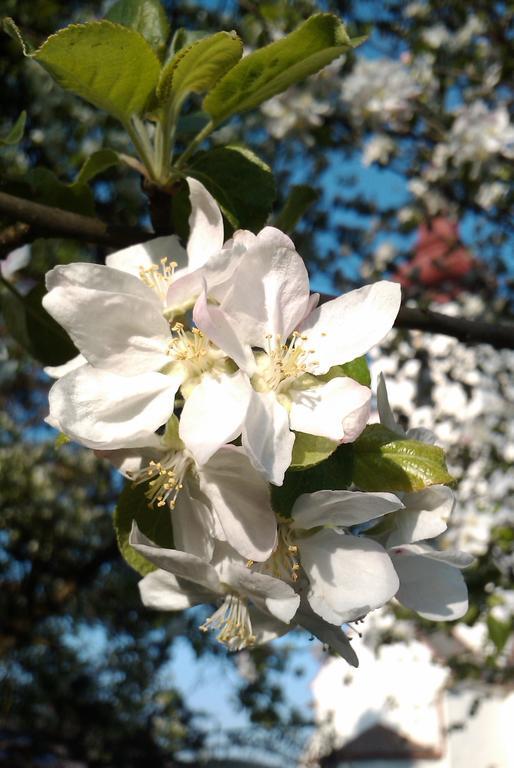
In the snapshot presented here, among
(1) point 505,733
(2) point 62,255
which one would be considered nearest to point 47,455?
(2) point 62,255

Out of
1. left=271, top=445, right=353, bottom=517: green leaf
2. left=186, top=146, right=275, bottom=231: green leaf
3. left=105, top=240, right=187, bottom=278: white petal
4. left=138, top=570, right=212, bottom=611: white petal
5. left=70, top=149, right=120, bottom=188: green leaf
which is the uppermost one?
left=186, top=146, right=275, bottom=231: green leaf

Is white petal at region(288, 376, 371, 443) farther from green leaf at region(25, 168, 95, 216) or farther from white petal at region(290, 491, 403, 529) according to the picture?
green leaf at region(25, 168, 95, 216)

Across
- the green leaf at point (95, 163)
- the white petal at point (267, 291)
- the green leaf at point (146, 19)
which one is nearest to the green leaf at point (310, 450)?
the white petal at point (267, 291)

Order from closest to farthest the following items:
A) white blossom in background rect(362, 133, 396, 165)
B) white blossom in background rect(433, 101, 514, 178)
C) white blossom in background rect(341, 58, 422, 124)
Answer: white blossom in background rect(433, 101, 514, 178)
white blossom in background rect(341, 58, 422, 124)
white blossom in background rect(362, 133, 396, 165)

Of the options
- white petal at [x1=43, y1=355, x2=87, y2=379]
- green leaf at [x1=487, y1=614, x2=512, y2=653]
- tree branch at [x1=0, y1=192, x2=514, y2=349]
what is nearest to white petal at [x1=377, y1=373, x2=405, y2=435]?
tree branch at [x1=0, y1=192, x2=514, y2=349]

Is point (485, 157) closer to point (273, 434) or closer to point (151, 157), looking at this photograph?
point (151, 157)

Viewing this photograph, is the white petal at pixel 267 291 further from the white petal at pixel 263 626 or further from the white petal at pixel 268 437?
the white petal at pixel 263 626
